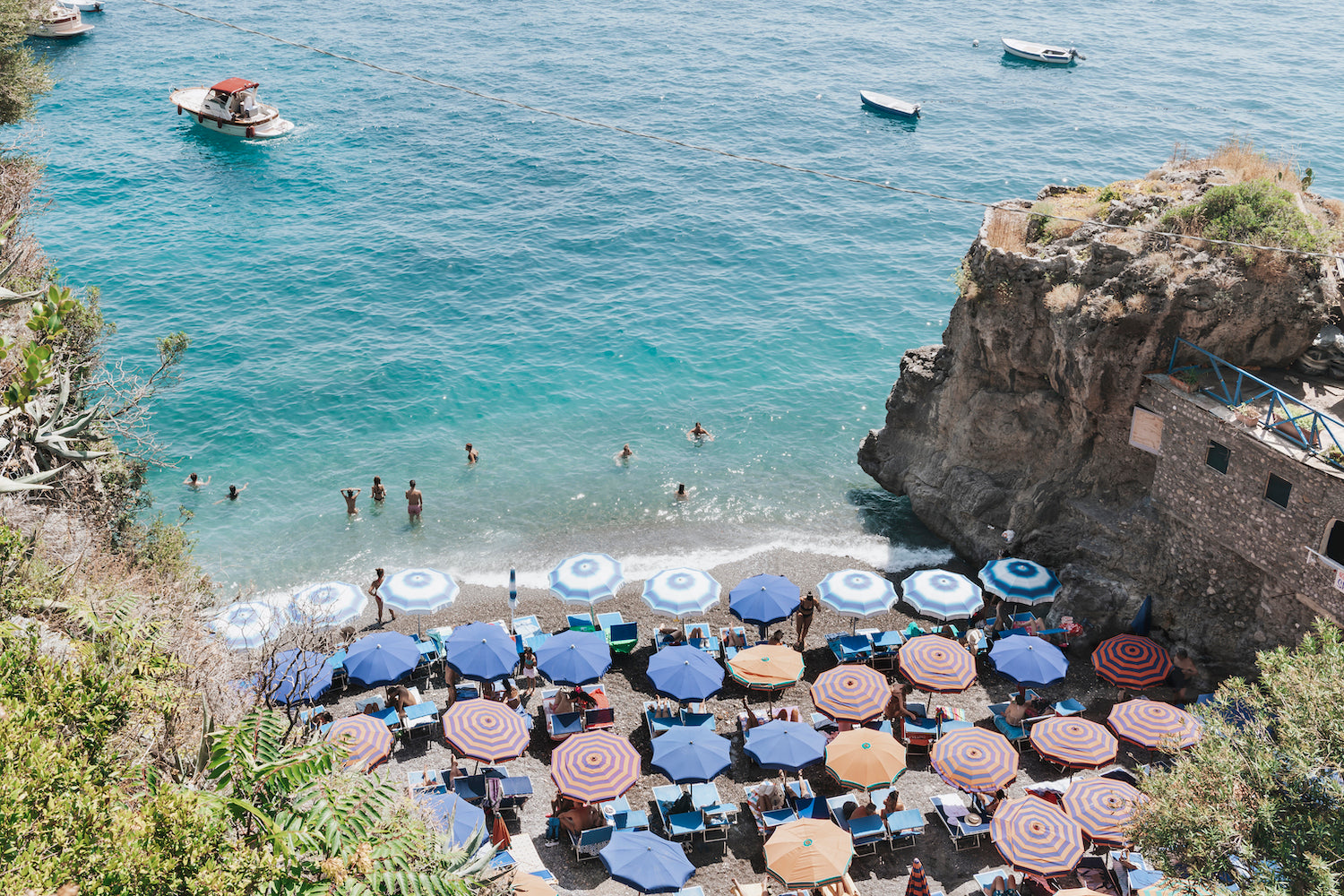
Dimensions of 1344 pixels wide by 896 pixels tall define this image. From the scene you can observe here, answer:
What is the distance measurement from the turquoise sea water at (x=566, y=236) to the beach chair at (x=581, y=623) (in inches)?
150

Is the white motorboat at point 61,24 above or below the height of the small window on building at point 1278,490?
above

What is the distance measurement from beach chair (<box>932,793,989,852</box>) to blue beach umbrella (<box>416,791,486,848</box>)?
8.48 metres

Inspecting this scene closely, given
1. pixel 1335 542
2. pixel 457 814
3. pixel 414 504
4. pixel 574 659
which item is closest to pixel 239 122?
pixel 414 504

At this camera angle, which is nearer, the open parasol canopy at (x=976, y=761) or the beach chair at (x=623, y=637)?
the open parasol canopy at (x=976, y=761)

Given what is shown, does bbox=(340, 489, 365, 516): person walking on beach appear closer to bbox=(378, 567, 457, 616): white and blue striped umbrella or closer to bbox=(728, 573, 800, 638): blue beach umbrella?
bbox=(378, 567, 457, 616): white and blue striped umbrella

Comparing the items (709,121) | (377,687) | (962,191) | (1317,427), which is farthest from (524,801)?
(709,121)

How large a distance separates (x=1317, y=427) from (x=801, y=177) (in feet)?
133

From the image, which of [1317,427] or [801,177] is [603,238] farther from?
[1317,427]

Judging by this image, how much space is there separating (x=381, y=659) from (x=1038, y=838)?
43.8 feet

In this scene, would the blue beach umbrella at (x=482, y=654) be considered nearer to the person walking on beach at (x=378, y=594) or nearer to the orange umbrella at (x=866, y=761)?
the person walking on beach at (x=378, y=594)

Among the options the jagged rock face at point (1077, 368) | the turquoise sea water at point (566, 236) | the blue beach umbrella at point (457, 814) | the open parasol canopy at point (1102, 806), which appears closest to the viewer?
the blue beach umbrella at point (457, 814)

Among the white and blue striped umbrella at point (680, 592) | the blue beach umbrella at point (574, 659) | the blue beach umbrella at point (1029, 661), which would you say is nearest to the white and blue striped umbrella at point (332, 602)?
the blue beach umbrella at point (574, 659)

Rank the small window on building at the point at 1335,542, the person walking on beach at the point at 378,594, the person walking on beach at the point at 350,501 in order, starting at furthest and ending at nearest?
the person walking on beach at the point at 350,501
the person walking on beach at the point at 378,594
the small window on building at the point at 1335,542

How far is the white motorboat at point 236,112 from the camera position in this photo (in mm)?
57656
